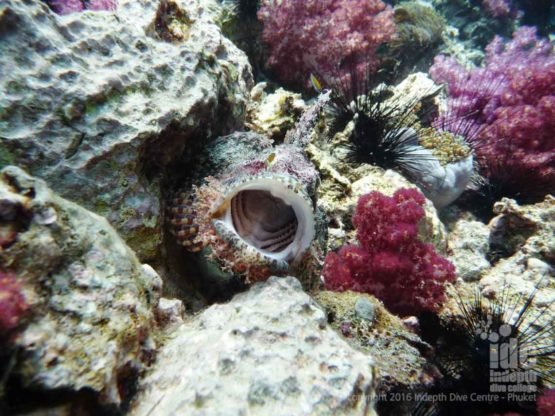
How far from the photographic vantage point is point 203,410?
3.89 ft

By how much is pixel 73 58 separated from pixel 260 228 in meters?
1.57

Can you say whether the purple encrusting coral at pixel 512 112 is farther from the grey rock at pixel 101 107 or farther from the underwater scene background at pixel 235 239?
the grey rock at pixel 101 107

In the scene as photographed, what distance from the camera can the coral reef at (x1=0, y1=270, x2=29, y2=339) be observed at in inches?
38.5

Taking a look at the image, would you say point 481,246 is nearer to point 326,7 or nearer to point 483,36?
point 326,7

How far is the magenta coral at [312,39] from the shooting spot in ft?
18.5

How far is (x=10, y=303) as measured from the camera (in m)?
1.01

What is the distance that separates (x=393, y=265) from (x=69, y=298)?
2.59 m

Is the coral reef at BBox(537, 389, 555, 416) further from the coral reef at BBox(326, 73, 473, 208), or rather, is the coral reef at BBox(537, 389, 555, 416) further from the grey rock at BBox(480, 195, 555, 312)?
the coral reef at BBox(326, 73, 473, 208)

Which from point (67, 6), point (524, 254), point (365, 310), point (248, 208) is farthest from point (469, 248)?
point (67, 6)

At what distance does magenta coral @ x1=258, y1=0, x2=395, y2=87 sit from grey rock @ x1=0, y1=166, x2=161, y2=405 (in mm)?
5061

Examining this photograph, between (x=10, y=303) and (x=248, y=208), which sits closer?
(x=10, y=303)

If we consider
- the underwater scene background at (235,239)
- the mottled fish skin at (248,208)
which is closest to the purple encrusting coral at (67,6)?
the underwater scene background at (235,239)

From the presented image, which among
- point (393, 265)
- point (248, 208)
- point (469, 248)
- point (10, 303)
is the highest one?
point (469, 248)

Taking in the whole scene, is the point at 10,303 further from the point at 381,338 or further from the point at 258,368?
the point at 381,338
